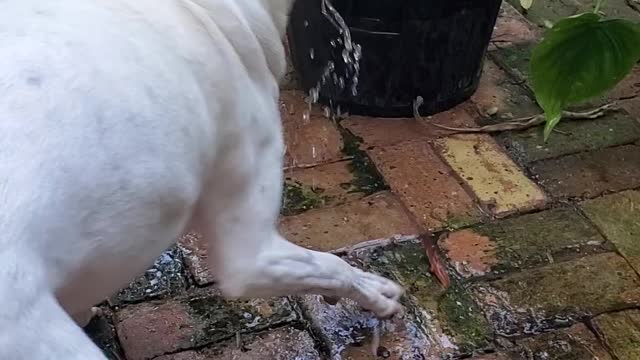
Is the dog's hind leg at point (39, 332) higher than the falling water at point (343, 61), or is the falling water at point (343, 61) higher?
the dog's hind leg at point (39, 332)

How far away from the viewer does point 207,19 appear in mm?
1748

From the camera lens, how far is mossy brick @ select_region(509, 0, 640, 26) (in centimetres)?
334

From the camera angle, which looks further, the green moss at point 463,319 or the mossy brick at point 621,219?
the mossy brick at point 621,219

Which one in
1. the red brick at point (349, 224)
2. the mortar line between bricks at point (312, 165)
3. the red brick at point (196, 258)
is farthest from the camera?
the mortar line between bricks at point (312, 165)

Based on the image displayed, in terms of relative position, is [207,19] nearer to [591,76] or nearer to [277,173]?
[277,173]

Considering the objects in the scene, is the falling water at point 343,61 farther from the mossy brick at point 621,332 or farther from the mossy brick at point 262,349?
the mossy brick at point 621,332

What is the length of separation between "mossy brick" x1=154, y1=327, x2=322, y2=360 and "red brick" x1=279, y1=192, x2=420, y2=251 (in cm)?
28

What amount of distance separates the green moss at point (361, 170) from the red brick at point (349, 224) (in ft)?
0.15

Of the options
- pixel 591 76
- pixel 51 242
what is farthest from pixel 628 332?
pixel 51 242

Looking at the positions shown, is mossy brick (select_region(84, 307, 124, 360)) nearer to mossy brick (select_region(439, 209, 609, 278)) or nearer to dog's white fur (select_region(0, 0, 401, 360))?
dog's white fur (select_region(0, 0, 401, 360))

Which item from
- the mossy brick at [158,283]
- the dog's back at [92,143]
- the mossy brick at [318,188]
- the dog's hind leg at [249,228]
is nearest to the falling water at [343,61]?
the mossy brick at [318,188]

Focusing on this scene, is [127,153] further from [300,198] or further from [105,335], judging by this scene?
[300,198]

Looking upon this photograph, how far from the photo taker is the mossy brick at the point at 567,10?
131 inches

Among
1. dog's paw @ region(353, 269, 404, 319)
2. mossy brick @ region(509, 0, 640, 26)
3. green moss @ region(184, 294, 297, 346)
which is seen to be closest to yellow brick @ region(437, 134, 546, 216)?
dog's paw @ region(353, 269, 404, 319)
